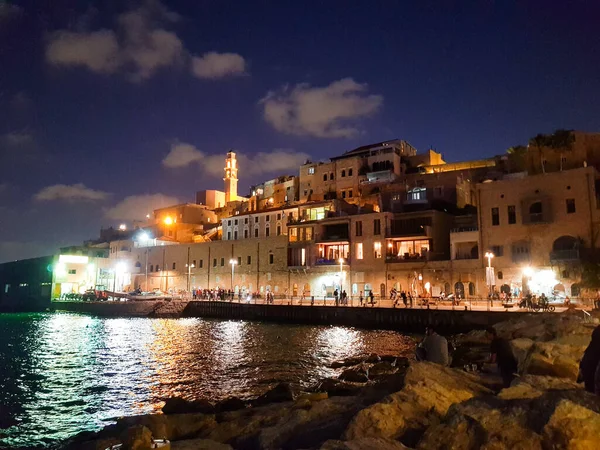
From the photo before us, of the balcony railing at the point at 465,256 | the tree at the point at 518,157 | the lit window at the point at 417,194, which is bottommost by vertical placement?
the balcony railing at the point at 465,256

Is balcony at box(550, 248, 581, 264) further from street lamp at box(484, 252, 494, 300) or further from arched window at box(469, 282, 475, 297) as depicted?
arched window at box(469, 282, 475, 297)

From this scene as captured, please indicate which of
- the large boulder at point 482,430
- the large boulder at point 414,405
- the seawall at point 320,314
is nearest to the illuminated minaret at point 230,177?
the seawall at point 320,314

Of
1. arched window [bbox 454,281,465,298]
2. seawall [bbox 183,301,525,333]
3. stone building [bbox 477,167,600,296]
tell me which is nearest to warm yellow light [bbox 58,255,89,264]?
seawall [bbox 183,301,525,333]

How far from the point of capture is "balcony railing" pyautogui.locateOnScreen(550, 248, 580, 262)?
134 feet

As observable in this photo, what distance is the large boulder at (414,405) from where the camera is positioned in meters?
8.81

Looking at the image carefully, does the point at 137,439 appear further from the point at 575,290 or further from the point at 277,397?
the point at 575,290

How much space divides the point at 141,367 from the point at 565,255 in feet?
118

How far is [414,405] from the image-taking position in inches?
376

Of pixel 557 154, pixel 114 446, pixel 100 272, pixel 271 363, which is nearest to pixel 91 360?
pixel 271 363

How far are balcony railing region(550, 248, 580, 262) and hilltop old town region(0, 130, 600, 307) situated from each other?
0.11 metres

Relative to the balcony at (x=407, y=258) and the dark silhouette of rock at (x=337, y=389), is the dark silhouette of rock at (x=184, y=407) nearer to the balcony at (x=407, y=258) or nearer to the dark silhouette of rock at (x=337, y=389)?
the dark silhouette of rock at (x=337, y=389)

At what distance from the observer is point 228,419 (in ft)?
42.8

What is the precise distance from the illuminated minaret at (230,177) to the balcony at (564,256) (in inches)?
2998

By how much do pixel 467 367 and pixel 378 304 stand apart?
89.1 feet
